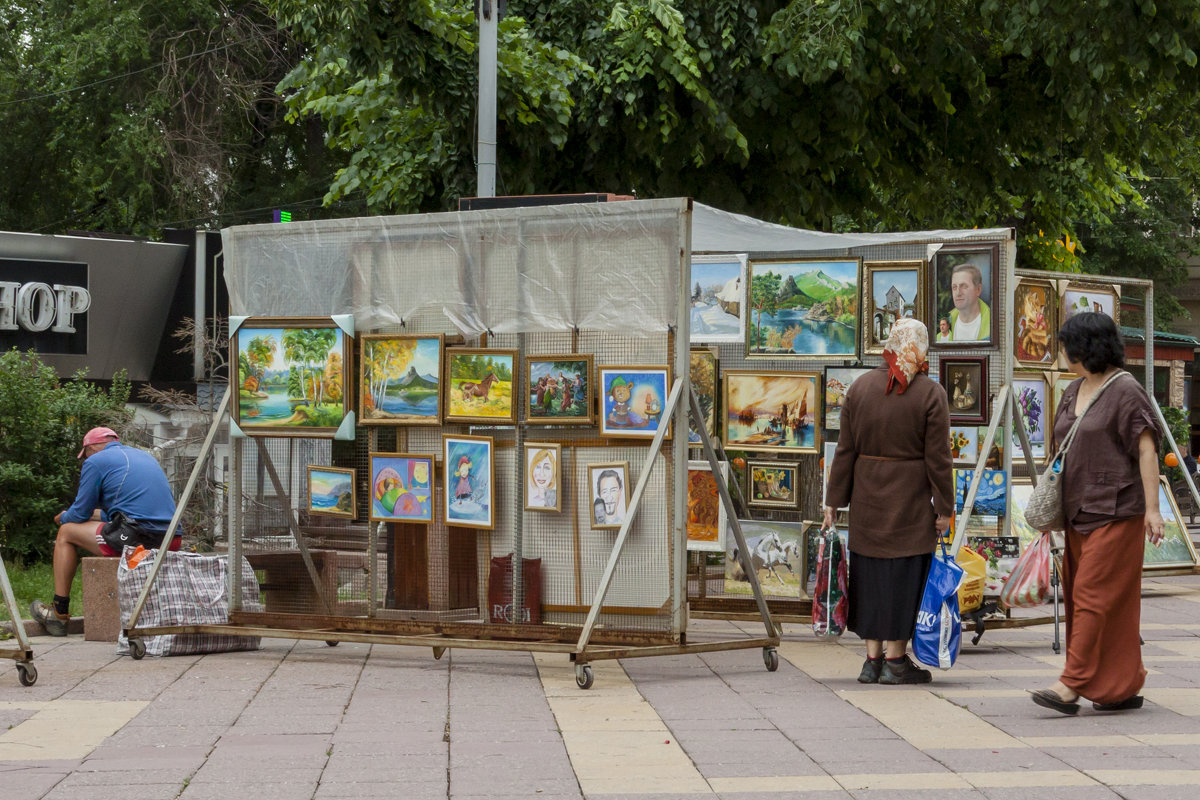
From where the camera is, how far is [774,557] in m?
9.17

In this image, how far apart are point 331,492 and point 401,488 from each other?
0.48 meters

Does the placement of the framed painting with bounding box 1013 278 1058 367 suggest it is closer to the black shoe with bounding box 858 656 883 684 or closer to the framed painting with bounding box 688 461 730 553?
the framed painting with bounding box 688 461 730 553

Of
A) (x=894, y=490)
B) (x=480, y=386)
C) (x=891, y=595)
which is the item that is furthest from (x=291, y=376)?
(x=891, y=595)

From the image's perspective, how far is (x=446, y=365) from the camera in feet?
26.1

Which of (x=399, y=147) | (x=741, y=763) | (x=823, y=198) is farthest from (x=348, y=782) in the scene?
(x=823, y=198)

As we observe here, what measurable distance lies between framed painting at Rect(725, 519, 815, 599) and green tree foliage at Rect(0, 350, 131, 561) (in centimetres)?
724

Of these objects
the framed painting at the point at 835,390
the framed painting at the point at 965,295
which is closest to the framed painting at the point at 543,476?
the framed painting at the point at 835,390

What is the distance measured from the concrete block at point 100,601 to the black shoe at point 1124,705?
584cm

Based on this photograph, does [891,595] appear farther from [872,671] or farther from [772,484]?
[772,484]

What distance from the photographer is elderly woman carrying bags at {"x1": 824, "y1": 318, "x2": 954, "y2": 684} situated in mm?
7227

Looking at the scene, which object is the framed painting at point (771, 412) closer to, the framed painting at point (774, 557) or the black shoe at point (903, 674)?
the framed painting at point (774, 557)

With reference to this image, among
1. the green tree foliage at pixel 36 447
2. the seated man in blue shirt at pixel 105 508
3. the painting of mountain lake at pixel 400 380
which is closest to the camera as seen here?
the painting of mountain lake at pixel 400 380

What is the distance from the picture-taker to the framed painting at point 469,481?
7852 mm

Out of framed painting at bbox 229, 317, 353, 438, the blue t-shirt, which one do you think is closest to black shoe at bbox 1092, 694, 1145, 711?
framed painting at bbox 229, 317, 353, 438
